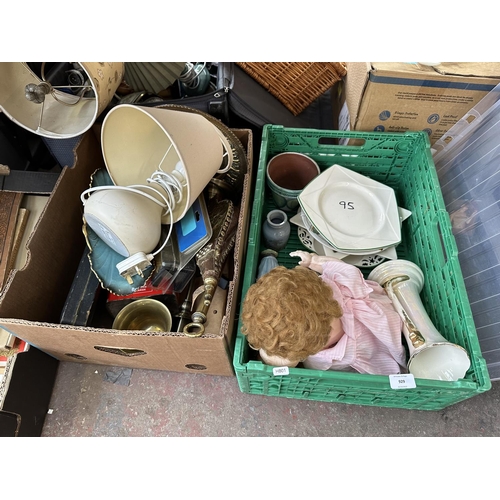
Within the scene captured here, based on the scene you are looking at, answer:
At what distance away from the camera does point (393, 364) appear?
2.89ft

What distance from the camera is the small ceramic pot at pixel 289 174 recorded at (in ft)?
3.73

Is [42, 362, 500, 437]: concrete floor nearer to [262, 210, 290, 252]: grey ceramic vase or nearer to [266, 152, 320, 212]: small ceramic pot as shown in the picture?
[262, 210, 290, 252]: grey ceramic vase

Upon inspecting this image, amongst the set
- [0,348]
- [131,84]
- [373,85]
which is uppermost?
[373,85]

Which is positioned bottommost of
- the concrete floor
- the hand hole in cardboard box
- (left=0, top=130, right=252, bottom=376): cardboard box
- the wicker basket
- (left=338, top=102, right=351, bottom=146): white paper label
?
the concrete floor

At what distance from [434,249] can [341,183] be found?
35 centimetres

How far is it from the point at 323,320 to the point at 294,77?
87 cm

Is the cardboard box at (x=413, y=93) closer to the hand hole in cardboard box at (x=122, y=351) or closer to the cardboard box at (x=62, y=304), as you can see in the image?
the cardboard box at (x=62, y=304)

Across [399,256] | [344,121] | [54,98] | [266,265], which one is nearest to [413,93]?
[344,121]

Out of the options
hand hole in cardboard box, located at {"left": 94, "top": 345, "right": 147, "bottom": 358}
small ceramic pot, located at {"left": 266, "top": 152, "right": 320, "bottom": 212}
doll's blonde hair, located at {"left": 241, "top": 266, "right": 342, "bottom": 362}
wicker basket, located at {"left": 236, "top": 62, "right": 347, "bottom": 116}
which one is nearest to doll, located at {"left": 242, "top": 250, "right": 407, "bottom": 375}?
doll's blonde hair, located at {"left": 241, "top": 266, "right": 342, "bottom": 362}

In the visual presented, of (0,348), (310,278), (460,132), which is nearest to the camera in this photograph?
(310,278)

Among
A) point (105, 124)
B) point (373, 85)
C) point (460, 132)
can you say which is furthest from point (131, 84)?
point (460, 132)

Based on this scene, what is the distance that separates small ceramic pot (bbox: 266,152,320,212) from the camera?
1138mm

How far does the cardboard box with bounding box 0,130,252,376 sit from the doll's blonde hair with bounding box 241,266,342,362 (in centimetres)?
10

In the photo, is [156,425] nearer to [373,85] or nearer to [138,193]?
[138,193]
